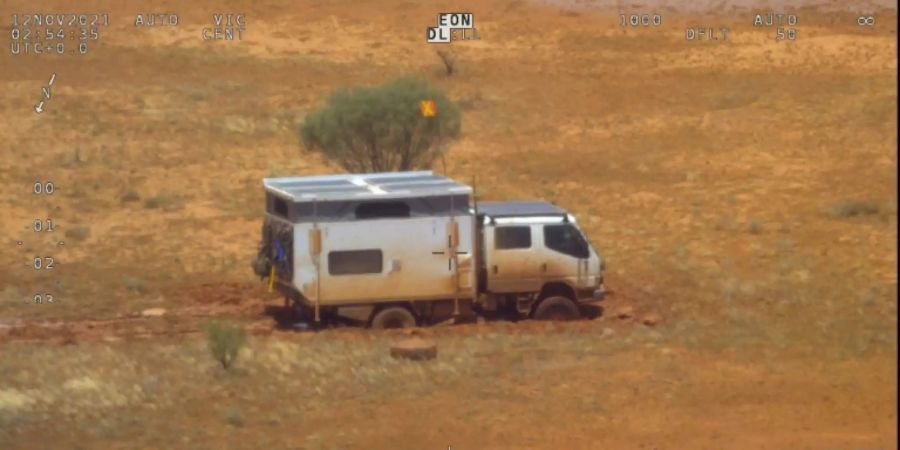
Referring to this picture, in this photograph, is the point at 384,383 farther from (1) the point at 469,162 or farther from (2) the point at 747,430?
(1) the point at 469,162

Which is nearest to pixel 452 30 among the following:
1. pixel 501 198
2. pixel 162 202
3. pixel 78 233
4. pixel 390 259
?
pixel 501 198

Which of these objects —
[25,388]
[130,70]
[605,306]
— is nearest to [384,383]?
[25,388]

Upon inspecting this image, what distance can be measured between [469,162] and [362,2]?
81.2 feet

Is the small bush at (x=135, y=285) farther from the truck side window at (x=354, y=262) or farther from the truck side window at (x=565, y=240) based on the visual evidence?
the truck side window at (x=565, y=240)

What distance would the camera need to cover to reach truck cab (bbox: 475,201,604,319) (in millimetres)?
24734

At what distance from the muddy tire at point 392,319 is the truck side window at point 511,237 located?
159 centimetres

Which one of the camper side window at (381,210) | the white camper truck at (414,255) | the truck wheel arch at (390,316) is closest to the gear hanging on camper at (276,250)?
the white camper truck at (414,255)

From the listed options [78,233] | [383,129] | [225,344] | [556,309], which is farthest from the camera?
[383,129]

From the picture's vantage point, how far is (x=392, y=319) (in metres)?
24.3

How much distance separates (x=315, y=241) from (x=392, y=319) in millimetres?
1621

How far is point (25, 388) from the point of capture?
799 inches

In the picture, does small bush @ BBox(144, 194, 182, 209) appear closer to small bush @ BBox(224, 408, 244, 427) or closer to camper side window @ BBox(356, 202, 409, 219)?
camper side window @ BBox(356, 202, 409, 219)

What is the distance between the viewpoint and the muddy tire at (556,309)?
82.4ft

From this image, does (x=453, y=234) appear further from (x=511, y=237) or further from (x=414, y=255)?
(x=511, y=237)
